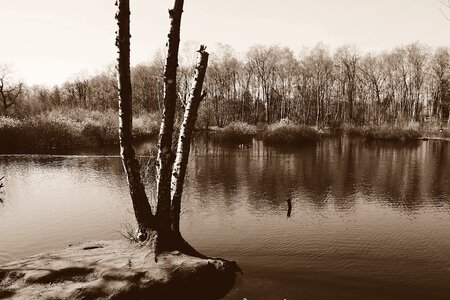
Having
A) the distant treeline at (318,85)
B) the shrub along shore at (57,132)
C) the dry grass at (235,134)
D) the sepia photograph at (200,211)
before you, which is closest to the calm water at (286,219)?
the sepia photograph at (200,211)

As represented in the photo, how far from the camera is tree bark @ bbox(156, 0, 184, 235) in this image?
30.1 ft

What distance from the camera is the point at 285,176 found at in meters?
26.4

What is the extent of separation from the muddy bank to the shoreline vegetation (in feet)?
114

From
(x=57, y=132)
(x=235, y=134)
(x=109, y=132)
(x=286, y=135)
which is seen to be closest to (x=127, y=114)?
(x=57, y=132)

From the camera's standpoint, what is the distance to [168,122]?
368 inches

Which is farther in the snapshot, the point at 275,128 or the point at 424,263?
the point at 275,128

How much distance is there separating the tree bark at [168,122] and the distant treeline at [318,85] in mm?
57884

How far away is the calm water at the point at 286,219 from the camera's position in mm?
10781

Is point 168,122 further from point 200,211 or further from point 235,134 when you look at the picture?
point 235,134

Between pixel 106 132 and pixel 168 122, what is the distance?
3931 cm

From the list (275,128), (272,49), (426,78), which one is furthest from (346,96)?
(275,128)

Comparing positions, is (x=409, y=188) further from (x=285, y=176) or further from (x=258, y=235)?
A: (x=258, y=235)

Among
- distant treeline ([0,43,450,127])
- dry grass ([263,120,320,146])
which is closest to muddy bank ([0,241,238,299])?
dry grass ([263,120,320,146])

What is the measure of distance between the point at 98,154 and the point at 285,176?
62.5ft
